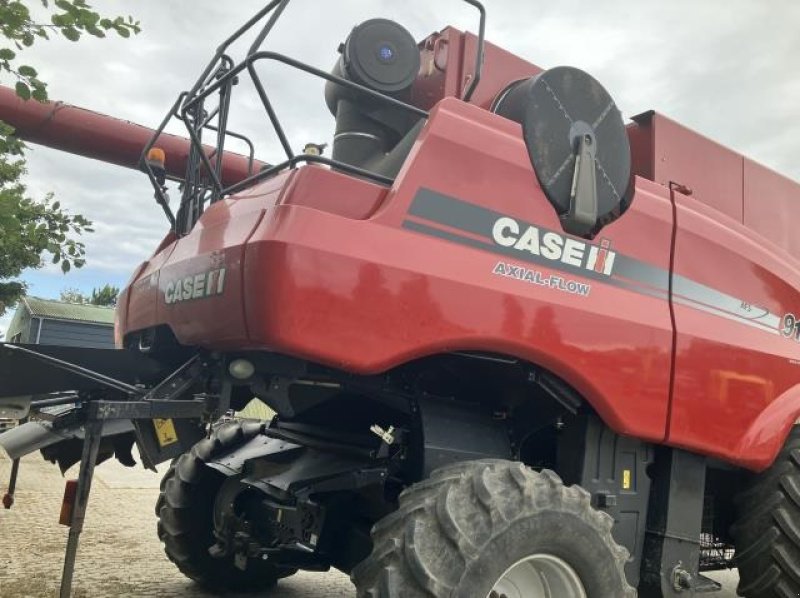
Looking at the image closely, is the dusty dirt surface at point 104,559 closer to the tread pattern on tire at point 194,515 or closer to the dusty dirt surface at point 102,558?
the dusty dirt surface at point 102,558

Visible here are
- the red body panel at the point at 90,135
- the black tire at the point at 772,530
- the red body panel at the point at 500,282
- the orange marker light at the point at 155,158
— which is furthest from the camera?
the red body panel at the point at 90,135

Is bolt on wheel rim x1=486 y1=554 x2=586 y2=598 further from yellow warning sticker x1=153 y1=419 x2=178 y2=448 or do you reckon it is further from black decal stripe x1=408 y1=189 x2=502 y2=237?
yellow warning sticker x1=153 y1=419 x2=178 y2=448

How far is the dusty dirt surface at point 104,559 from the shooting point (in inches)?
192

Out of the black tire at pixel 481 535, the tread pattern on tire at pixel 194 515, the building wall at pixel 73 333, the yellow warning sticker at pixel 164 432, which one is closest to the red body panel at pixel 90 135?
the tread pattern on tire at pixel 194 515

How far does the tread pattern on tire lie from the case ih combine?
269mm

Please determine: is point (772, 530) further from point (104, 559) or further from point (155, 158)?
point (104, 559)

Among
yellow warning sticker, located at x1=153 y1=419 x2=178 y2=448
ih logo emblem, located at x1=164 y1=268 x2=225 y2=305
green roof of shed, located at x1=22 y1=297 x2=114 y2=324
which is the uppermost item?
green roof of shed, located at x1=22 y1=297 x2=114 y2=324

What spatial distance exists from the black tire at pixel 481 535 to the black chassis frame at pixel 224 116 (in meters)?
1.24

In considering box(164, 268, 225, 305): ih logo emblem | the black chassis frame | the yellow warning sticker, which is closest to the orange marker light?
the black chassis frame

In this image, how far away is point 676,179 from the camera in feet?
13.9

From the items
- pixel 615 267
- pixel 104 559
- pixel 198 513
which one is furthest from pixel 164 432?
pixel 104 559

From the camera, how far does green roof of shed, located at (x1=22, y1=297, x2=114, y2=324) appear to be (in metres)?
20.4

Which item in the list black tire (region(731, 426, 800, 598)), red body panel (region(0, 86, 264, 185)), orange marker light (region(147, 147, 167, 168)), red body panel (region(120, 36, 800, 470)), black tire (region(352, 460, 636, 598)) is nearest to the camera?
black tire (region(352, 460, 636, 598))

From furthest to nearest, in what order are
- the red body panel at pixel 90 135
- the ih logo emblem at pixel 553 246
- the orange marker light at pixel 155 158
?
the red body panel at pixel 90 135
the orange marker light at pixel 155 158
the ih logo emblem at pixel 553 246
